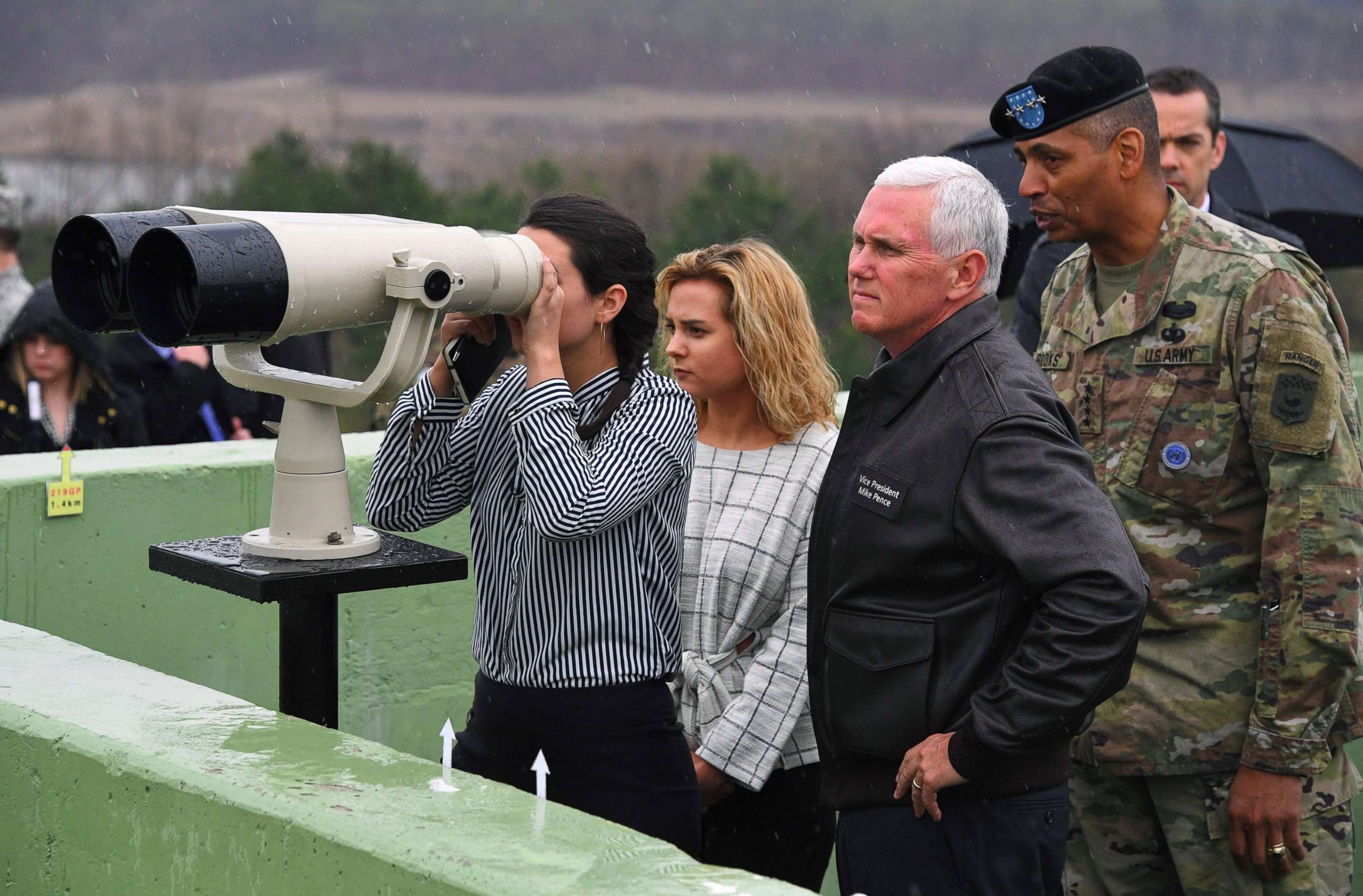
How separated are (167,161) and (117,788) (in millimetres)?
16824

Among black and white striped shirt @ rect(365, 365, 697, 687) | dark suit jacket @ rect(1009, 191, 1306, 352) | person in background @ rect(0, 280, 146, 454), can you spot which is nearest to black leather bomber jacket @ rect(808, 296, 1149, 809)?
black and white striped shirt @ rect(365, 365, 697, 687)

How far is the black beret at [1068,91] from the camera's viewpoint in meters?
2.96

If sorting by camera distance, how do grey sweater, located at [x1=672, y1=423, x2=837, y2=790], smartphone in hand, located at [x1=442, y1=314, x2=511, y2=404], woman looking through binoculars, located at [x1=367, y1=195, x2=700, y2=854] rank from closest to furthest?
woman looking through binoculars, located at [x1=367, y1=195, x2=700, y2=854] → smartphone in hand, located at [x1=442, y1=314, x2=511, y2=404] → grey sweater, located at [x1=672, y1=423, x2=837, y2=790]

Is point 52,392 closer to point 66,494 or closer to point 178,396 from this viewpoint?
point 178,396

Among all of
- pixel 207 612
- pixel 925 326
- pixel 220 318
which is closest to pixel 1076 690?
pixel 925 326

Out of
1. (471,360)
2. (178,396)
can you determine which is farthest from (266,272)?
(178,396)

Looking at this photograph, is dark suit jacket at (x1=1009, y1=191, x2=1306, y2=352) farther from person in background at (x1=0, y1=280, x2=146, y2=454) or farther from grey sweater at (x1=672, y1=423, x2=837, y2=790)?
person in background at (x1=0, y1=280, x2=146, y2=454)

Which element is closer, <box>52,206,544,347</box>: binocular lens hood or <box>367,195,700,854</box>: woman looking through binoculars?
<box>52,206,544,347</box>: binocular lens hood

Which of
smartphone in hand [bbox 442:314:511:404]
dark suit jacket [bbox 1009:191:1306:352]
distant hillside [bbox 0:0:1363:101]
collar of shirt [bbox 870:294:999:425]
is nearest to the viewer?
collar of shirt [bbox 870:294:999:425]

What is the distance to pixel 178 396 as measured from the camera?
551cm

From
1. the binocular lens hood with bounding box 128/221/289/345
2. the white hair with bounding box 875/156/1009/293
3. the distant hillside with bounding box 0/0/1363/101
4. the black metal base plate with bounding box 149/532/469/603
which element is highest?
the distant hillside with bounding box 0/0/1363/101

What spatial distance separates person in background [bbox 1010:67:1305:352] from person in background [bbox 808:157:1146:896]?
208cm

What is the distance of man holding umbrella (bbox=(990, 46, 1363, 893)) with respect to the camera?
2.81m

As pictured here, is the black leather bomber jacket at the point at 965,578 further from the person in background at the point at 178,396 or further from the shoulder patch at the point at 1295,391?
the person in background at the point at 178,396
